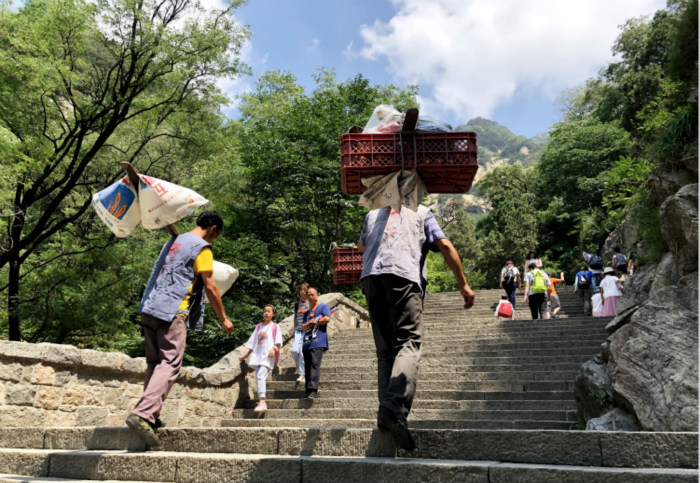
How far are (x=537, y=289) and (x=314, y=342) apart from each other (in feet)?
22.1

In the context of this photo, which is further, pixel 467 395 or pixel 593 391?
pixel 467 395

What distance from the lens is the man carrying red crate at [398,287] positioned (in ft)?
10.7

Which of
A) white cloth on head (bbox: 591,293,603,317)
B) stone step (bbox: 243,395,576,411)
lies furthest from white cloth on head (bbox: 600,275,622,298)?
stone step (bbox: 243,395,576,411)

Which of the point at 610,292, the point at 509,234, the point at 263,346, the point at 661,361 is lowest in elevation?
the point at 661,361

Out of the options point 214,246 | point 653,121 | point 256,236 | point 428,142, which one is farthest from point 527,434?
point 256,236

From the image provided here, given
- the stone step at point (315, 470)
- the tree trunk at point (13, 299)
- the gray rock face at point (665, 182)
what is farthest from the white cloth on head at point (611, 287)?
the tree trunk at point (13, 299)

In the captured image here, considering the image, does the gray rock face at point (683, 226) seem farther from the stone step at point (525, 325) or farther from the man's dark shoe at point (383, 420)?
the man's dark shoe at point (383, 420)

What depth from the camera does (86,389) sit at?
674cm

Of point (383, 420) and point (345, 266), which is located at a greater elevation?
point (345, 266)

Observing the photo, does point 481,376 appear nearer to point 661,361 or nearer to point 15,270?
point 661,361

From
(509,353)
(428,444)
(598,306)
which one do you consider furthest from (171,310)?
(598,306)

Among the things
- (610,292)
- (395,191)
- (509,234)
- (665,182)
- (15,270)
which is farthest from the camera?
(509,234)

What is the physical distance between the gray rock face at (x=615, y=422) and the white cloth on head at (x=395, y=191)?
330 cm

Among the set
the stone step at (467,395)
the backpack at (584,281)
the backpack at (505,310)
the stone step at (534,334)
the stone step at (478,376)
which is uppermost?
the backpack at (584,281)
